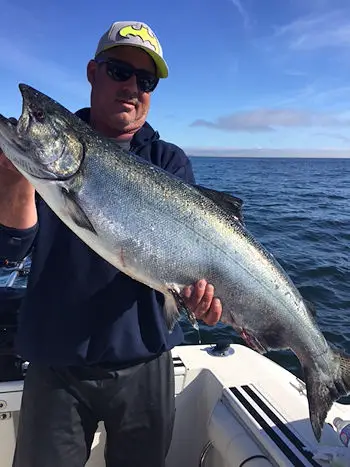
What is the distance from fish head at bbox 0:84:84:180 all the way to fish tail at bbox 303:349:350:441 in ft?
7.50

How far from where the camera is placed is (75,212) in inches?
103

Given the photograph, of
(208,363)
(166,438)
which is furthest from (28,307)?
(208,363)

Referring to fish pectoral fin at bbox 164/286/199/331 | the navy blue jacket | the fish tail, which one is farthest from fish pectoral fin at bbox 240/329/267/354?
the navy blue jacket

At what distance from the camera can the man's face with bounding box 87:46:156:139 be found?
3053mm

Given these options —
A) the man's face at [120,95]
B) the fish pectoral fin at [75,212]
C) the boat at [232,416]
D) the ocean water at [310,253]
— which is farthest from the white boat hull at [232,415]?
the man's face at [120,95]

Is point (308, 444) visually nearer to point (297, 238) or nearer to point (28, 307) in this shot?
point (28, 307)

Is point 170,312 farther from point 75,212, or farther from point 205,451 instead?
point 205,451

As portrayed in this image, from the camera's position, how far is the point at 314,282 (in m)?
11.5

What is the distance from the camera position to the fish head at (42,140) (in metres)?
2.58

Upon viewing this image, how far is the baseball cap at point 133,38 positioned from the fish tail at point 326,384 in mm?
2546

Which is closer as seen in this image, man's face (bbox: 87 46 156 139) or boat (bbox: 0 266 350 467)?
man's face (bbox: 87 46 156 139)

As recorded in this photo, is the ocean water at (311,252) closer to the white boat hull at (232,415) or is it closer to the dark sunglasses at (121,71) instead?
the white boat hull at (232,415)

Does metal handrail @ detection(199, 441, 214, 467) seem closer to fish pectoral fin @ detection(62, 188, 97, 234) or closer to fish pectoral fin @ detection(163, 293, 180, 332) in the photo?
fish pectoral fin @ detection(163, 293, 180, 332)

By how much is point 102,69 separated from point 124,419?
2.46 m
